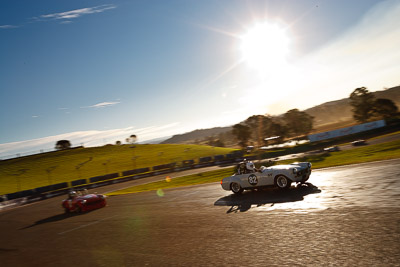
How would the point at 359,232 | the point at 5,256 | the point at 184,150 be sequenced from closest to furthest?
1. the point at 359,232
2. the point at 5,256
3. the point at 184,150

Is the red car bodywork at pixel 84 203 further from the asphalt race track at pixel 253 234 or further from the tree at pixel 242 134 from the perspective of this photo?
the tree at pixel 242 134

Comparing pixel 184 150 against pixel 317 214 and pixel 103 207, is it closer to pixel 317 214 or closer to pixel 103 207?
pixel 103 207

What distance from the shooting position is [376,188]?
8969mm

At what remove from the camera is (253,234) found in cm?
697

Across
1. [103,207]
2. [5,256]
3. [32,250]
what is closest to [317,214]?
[32,250]

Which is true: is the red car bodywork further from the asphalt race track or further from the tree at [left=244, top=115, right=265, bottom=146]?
the tree at [left=244, top=115, right=265, bottom=146]

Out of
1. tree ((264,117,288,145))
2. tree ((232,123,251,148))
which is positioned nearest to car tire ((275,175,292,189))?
tree ((264,117,288,145))

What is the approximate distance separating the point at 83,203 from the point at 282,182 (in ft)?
39.6

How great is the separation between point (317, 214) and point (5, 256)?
413 inches

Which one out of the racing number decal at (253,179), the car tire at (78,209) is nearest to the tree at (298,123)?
the racing number decal at (253,179)

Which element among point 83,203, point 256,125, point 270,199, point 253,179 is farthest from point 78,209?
point 256,125

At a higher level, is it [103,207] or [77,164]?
[77,164]

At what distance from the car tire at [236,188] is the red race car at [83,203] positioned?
9099mm

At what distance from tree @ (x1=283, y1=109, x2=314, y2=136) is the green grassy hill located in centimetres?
1985
